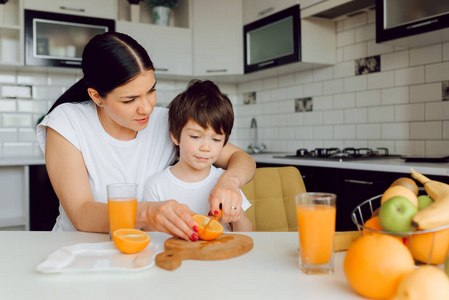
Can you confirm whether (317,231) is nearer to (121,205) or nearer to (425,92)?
(121,205)

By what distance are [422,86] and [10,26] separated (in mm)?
3036

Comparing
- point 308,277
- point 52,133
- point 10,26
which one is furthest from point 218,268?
point 10,26

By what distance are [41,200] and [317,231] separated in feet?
9.78

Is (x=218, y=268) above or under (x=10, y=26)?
under

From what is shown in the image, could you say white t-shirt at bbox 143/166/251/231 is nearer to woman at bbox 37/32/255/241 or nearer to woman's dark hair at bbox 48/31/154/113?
woman at bbox 37/32/255/241

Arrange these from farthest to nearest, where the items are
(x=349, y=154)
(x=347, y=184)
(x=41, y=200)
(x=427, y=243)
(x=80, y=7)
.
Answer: (x=80, y=7) → (x=41, y=200) → (x=349, y=154) → (x=347, y=184) → (x=427, y=243)

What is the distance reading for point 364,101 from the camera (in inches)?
117

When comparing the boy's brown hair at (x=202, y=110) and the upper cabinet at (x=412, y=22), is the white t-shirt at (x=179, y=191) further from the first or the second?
the upper cabinet at (x=412, y=22)

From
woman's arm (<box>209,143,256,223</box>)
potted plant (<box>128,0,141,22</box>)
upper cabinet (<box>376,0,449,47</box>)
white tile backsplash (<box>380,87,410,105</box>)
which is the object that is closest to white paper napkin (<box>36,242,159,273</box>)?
woman's arm (<box>209,143,256,223</box>)

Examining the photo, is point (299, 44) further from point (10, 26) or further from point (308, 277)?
point (308, 277)

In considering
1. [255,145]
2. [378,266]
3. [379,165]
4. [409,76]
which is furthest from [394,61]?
[378,266]

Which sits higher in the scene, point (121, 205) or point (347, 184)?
point (121, 205)

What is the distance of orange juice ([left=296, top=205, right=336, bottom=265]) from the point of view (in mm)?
738

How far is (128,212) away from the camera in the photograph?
37.5 inches
